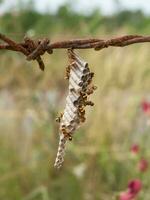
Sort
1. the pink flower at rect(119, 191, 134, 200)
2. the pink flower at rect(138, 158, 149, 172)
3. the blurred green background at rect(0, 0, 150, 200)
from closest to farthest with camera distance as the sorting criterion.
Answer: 1. the pink flower at rect(119, 191, 134, 200)
2. the pink flower at rect(138, 158, 149, 172)
3. the blurred green background at rect(0, 0, 150, 200)

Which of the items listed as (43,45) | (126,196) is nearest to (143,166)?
(126,196)

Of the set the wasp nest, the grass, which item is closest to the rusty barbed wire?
the wasp nest

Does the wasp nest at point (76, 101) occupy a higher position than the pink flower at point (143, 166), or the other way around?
the pink flower at point (143, 166)

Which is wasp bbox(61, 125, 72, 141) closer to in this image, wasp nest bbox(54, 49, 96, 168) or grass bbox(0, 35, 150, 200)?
wasp nest bbox(54, 49, 96, 168)

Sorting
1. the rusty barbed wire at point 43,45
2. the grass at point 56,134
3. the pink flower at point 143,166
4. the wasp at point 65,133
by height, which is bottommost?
the wasp at point 65,133

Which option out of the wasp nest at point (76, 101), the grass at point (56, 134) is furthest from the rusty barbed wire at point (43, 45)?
the grass at point (56, 134)

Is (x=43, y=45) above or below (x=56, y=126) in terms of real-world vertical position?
below

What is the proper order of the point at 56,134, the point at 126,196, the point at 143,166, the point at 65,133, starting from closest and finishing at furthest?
the point at 65,133, the point at 126,196, the point at 143,166, the point at 56,134

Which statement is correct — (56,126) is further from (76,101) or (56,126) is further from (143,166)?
(76,101)

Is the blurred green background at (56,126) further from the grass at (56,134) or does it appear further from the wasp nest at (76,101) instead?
the wasp nest at (76,101)

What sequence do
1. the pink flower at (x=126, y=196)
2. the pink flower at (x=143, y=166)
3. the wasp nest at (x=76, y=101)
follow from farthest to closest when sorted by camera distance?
the pink flower at (x=143, y=166) → the pink flower at (x=126, y=196) → the wasp nest at (x=76, y=101)
